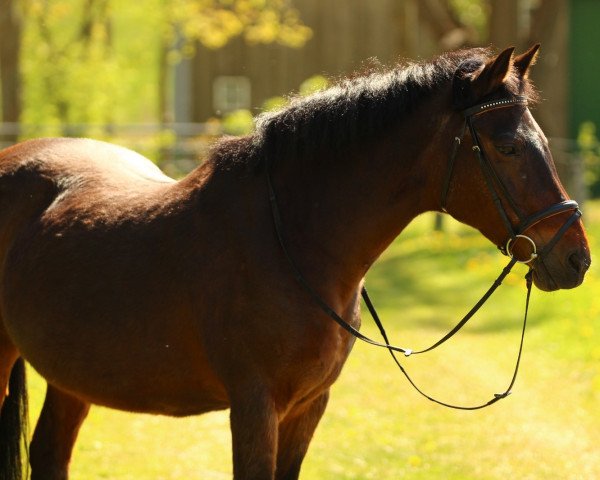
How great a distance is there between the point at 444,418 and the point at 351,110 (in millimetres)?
4705

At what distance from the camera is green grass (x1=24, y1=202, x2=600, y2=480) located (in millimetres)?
6891

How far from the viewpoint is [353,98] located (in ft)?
13.5

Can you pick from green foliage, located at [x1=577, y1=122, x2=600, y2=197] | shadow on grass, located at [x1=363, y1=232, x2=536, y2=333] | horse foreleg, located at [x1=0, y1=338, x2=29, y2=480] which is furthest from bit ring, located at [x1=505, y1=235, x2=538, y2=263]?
green foliage, located at [x1=577, y1=122, x2=600, y2=197]

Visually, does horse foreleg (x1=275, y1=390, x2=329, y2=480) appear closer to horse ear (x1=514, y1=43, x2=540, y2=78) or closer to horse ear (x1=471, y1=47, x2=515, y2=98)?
horse ear (x1=471, y1=47, x2=515, y2=98)

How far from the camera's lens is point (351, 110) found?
4.08m

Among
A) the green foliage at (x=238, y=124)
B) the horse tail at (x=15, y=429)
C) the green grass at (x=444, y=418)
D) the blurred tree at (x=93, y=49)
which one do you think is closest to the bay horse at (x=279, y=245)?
the horse tail at (x=15, y=429)

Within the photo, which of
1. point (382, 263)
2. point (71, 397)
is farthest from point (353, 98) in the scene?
point (382, 263)

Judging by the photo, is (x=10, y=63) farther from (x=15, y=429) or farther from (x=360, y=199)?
(x=360, y=199)

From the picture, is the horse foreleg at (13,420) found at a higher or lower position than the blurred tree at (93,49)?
higher

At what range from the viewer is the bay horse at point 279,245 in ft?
12.9

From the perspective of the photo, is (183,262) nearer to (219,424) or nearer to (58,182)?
(58,182)

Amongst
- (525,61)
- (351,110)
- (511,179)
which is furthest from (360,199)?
(525,61)

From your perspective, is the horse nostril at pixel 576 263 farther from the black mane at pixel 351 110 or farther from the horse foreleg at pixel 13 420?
the horse foreleg at pixel 13 420

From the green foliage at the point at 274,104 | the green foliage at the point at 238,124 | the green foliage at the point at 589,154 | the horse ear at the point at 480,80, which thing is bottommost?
the green foliage at the point at 589,154
